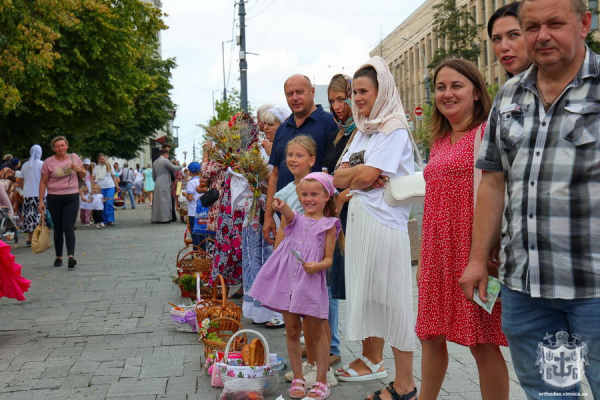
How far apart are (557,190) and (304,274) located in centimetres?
250

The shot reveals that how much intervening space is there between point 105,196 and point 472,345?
1927 cm

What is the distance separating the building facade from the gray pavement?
4615 cm

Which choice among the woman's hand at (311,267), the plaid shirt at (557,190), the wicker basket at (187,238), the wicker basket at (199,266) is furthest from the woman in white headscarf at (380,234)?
the wicker basket at (187,238)

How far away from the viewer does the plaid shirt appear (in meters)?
2.54

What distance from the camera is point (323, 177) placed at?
4922 millimetres

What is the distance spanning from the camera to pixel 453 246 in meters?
3.51

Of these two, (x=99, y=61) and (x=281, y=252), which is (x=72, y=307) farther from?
(x=99, y=61)

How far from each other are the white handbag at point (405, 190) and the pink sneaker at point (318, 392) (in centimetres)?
134

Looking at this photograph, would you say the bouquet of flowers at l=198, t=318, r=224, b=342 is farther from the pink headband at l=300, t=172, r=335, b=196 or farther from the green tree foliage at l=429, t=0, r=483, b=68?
the green tree foliage at l=429, t=0, r=483, b=68

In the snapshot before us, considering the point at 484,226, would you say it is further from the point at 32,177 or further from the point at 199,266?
the point at 32,177

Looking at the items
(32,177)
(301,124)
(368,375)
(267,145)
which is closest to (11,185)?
(32,177)

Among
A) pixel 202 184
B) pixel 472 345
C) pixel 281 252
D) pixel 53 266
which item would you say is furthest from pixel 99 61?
pixel 472 345

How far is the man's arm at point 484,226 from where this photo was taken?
9.64 feet

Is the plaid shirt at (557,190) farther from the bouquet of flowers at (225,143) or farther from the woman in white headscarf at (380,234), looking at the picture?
the bouquet of flowers at (225,143)
